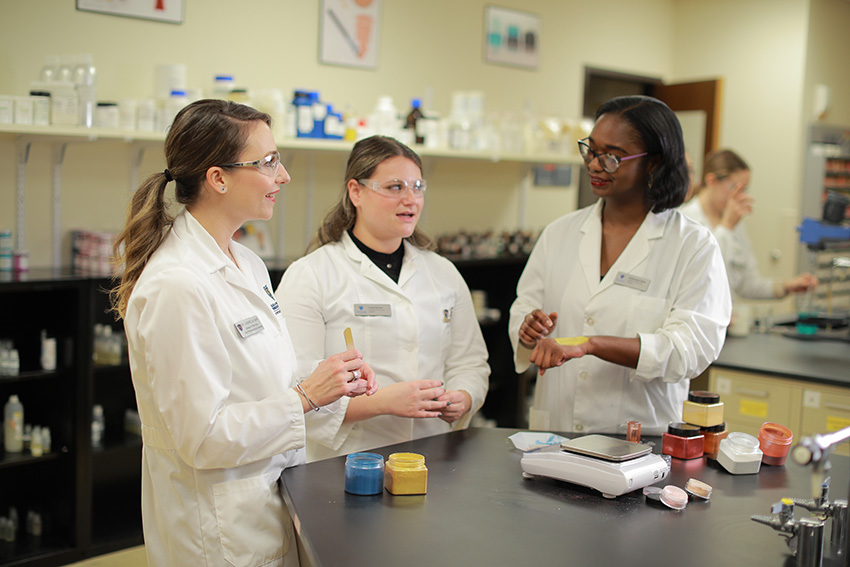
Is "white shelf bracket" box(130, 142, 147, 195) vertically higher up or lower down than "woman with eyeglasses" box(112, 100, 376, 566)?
higher up

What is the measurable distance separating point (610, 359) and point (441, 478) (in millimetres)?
653

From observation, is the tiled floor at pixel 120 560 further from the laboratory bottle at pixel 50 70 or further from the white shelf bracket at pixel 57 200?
the laboratory bottle at pixel 50 70

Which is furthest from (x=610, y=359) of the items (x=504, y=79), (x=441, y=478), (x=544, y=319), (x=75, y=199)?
(x=504, y=79)

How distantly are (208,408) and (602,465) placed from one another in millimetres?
820

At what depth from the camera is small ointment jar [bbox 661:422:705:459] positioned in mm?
1886

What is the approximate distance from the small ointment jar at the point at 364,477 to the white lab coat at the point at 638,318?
2.52ft

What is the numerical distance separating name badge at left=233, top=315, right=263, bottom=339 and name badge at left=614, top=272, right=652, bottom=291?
1.12 m

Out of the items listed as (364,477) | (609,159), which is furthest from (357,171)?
(364,477)

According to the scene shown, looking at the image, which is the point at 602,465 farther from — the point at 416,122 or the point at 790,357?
the point at 416,122

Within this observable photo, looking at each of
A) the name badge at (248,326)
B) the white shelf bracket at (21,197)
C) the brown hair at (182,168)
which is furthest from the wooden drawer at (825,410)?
the white shelf bracket at (21,197)

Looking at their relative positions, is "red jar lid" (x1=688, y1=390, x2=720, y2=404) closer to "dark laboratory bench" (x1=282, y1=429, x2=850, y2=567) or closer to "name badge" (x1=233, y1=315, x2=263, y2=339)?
"dark laboratory bench" (x1=282, y1=429, x2=850, y2=567)

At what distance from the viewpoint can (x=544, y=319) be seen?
218 centimetres

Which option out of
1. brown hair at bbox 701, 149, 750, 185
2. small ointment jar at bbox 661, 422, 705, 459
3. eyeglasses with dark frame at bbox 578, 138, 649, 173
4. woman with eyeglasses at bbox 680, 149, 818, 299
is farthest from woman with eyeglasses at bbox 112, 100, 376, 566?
A: brown hair at bbox 701, 149, 750, 185

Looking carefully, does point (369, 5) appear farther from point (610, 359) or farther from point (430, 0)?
point (610, 359)
